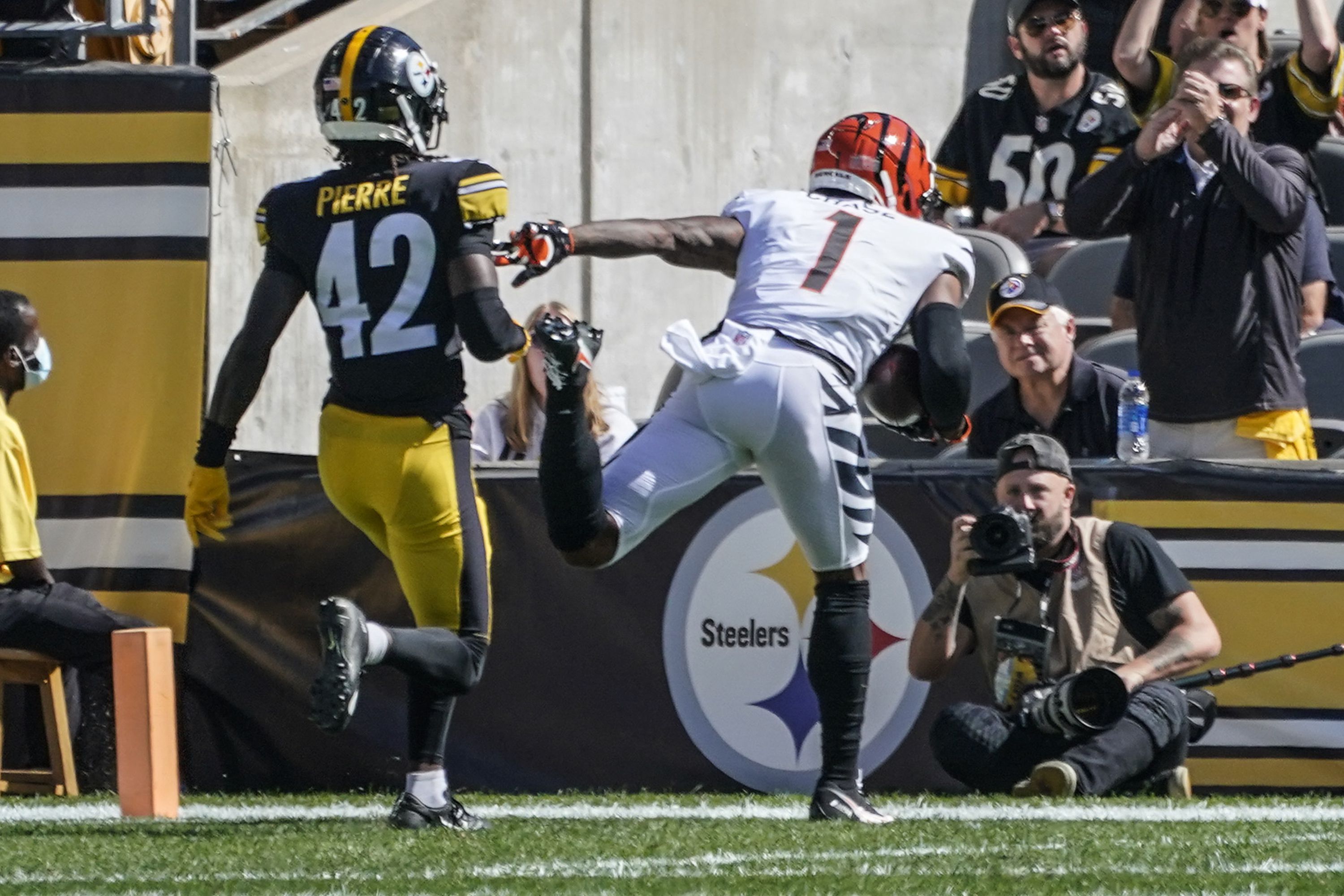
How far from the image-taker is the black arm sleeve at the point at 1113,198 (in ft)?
22.1

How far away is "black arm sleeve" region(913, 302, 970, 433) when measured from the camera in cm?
483

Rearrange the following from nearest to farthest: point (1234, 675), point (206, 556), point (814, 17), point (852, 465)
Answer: point (852, 465) → point (1234, 675) → point (206, 556) → point (814, 17)

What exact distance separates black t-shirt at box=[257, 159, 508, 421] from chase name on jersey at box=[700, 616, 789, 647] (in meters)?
1.42

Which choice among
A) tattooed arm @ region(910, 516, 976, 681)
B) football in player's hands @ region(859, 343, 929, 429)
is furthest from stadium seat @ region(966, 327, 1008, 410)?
football in player's hands @ region(859, 343, 929, 429)

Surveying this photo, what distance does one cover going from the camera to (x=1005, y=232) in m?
8.23

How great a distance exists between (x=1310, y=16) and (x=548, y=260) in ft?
12.5

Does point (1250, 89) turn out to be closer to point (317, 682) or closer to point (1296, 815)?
point (1296, 815)

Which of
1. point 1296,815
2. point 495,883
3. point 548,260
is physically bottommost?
point 1296,815

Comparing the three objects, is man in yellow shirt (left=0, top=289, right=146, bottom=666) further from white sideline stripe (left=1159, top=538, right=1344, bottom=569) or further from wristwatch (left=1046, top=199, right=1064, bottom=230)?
wristwatch (left=1046, top=199, right=1064, bottom=230)

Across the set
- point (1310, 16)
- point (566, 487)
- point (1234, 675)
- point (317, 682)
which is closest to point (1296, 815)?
point (1234, 675)

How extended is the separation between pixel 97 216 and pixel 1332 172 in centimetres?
466

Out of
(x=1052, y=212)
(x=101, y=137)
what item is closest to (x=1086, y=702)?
(x=1052, y=212)

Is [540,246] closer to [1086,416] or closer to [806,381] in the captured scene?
[806,381]

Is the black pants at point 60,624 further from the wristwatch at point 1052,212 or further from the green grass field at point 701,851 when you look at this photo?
the wristwatch at point 1052,212
